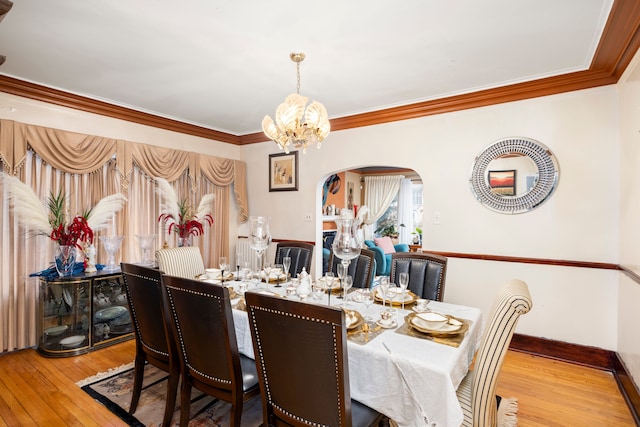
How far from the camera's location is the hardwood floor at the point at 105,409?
6.86 feet

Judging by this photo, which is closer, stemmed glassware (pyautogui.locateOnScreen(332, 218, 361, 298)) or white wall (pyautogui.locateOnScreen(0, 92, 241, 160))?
stemmed glassware (pyautogui.locateOnScreen(332, 218, 361, 298))

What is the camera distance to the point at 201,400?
7.58 feet

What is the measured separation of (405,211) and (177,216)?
565 cm

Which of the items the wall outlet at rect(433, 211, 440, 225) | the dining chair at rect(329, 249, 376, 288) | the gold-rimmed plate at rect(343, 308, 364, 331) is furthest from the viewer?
the wall outlet at rect(433, 211, 440, 225)

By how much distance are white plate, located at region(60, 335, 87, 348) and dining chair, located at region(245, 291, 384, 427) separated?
8.31ft

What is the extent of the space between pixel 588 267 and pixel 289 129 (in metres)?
2.77

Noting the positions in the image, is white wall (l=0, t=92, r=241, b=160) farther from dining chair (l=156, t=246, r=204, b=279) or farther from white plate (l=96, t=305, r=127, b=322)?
white plate (l=96, t=305, r=127, b=322)

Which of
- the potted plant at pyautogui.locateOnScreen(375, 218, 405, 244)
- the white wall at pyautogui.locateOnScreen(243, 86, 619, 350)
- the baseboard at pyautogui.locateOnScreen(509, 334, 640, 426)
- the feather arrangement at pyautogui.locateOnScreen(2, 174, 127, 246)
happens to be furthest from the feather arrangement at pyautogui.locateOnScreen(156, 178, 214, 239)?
the potted plant at pyautogui.locateOnScreen(375, 218, 405, 244)

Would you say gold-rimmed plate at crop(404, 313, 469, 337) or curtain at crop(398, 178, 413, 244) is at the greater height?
curtain at crop(398, 178, 413, 244)

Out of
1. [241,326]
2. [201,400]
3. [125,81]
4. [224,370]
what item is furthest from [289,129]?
[201,400]

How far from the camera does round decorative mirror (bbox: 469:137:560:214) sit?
2.98 m

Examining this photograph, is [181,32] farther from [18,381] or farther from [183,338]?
[18,381]

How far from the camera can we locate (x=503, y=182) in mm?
3160

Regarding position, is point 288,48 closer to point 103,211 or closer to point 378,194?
point 103,211
